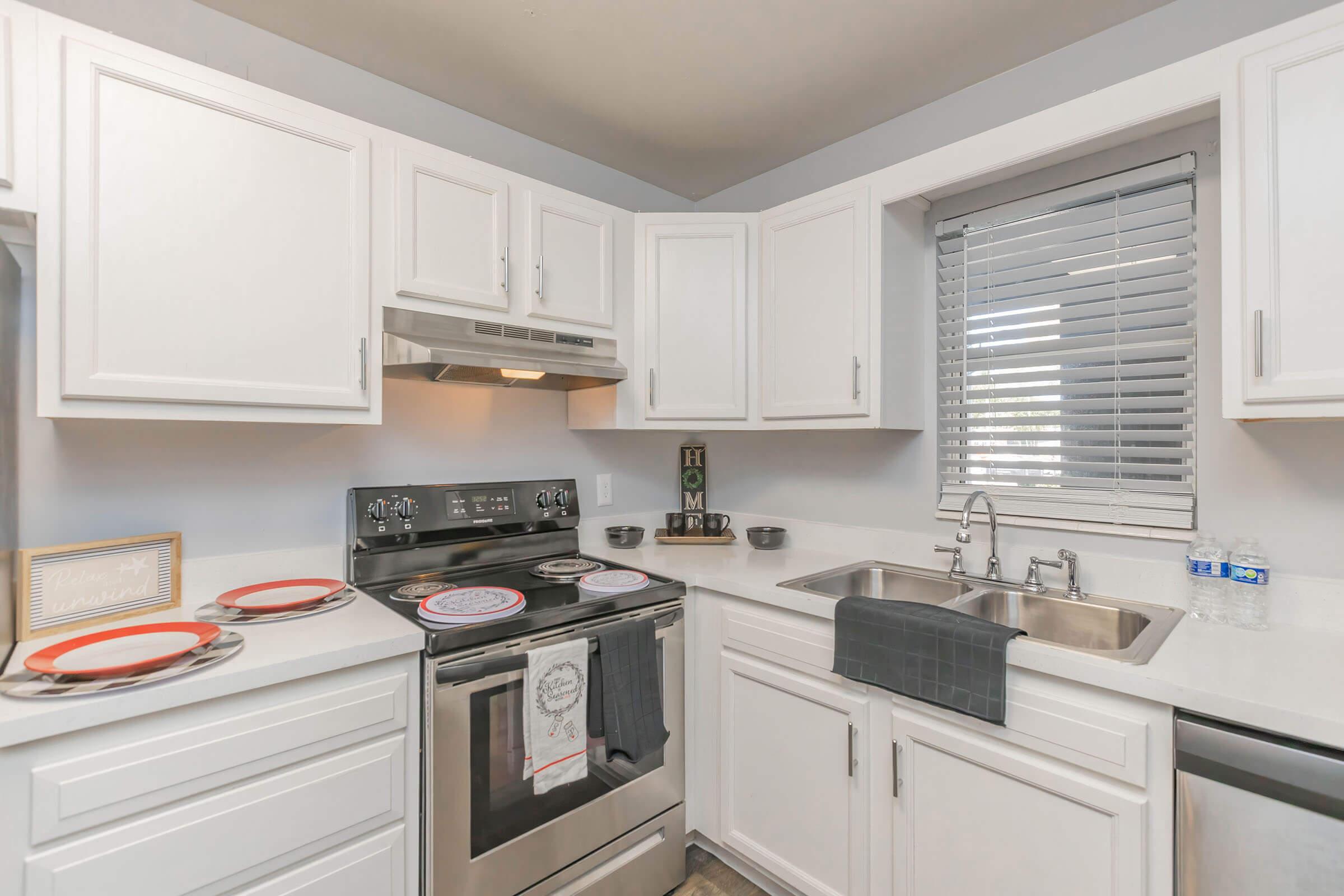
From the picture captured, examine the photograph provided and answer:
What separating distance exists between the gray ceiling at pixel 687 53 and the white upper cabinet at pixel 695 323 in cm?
43

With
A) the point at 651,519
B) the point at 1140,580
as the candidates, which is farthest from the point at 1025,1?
the point at 651,519

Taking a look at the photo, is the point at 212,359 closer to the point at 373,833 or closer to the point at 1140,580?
the point at 373,833

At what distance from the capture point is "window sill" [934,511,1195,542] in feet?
5.29

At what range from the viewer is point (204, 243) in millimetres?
1408

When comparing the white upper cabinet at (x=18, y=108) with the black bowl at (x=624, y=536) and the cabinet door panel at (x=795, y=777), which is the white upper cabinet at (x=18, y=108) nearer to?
the black bowl at (x=624, y=536)

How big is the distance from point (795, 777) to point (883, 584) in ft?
2.26

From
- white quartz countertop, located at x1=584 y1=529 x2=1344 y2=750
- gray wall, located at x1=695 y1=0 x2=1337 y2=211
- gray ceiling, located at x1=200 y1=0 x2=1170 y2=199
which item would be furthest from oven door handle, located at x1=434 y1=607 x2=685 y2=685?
gray wall, located at x1=695 y1=0 x2=1337 y2=211

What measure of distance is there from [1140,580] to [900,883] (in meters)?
1.00

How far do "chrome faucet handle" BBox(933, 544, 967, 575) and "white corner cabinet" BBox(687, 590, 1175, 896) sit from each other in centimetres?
55

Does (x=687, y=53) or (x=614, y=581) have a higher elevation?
(x=687, y=53)

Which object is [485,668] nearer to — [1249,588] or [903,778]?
[903,778]

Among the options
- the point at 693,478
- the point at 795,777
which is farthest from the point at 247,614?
the point at 693,478

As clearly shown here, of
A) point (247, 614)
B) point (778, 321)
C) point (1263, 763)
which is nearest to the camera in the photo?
point (1263, 763)

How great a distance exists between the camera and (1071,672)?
1224 mm
